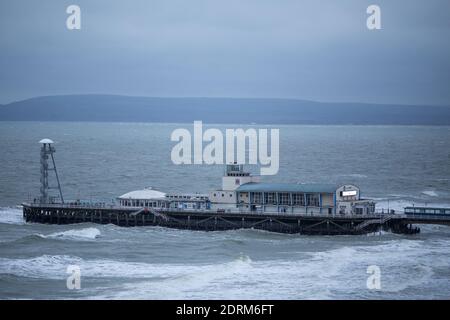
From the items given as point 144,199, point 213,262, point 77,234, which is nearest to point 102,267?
point 213,262

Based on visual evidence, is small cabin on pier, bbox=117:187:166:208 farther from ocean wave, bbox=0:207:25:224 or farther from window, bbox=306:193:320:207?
window, bbox=306:193:320:207

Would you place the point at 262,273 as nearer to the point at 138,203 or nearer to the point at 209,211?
the point at 209,211

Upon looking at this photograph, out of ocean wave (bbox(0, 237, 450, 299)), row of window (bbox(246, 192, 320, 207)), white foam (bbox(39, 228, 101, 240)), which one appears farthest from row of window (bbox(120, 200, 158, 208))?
ocean wave (bbox(0, 237, 450, 299))

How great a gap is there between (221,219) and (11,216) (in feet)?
75.8

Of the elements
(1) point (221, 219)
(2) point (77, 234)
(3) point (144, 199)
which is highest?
(3) point (144, 199)

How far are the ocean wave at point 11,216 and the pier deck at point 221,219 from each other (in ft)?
3.96

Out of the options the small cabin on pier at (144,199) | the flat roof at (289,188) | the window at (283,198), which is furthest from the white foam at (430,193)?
the small cabin on pier at (144,199)

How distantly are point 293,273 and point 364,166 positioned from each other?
123m

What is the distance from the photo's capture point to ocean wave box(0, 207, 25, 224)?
103213 mm

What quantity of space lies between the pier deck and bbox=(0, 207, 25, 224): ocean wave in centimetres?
121

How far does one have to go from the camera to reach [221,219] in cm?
9725

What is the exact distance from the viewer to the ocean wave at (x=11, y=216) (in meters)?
103

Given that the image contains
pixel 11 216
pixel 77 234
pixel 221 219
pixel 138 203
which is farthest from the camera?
pixel 11 216
